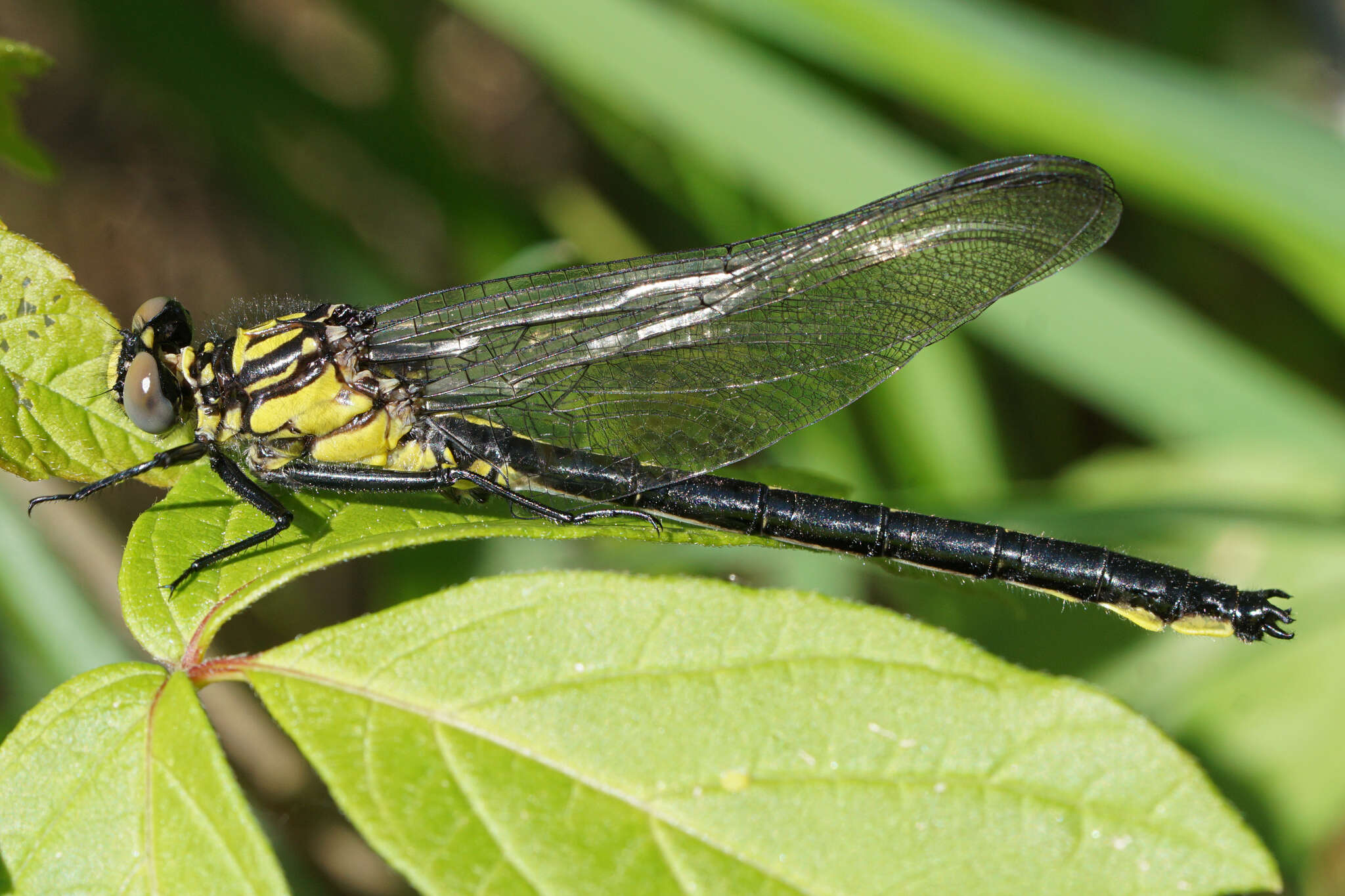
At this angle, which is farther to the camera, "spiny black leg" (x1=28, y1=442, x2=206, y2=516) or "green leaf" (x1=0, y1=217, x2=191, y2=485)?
"spiny black leg" (x1=28, y1=442, x2=206, y2=516)

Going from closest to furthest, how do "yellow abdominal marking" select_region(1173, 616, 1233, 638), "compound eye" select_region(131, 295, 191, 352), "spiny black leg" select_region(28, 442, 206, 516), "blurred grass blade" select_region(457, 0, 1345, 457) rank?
1. "spiny black leg" select_region(28, 442, 206, 516)
2. "yellow abdominal marking" select_region(1173, 616, 1233, 638)
3. "compound eye" select_region(131, 295, 191, 352)
4. "blurred grass blade" select_region(457, 0, 1345, 457)

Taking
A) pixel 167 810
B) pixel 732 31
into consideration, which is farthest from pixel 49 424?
pixel 732 31

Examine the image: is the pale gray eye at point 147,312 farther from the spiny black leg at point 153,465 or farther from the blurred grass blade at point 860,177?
the blurred grass blade at point 860,177

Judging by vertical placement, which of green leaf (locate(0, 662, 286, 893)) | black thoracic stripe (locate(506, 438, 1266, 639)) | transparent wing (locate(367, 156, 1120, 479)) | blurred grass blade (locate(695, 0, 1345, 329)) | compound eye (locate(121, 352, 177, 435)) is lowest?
green leaf (locate(0, 662, 286, 893))

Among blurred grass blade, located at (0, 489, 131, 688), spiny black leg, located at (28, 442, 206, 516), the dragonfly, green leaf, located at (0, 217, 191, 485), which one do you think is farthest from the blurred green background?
green leaf, located at (0, 217, 191, 485)

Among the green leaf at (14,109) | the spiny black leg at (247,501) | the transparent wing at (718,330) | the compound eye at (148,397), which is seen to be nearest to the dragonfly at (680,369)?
the transparent wing at (718,330)

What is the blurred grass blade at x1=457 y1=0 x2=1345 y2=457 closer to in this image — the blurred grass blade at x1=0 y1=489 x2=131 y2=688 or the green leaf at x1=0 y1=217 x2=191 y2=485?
the green leaf at x1=0 y1=217 x2=191 y2=485

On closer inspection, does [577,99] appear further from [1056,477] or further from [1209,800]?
[1209,800]
